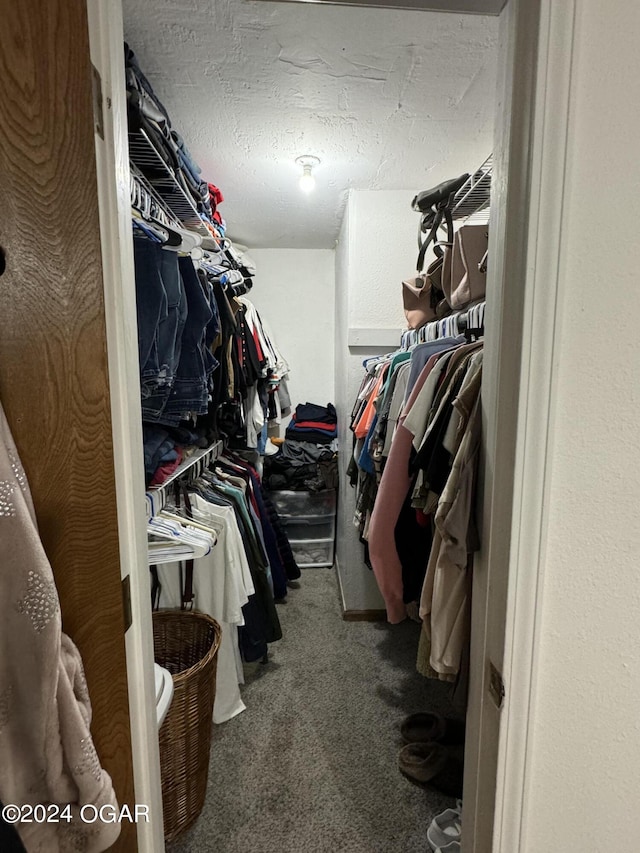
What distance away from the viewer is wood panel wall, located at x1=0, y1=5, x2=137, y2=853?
0.48 metres

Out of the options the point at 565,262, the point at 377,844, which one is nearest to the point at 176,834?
the point at 377,844

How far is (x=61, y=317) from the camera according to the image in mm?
513

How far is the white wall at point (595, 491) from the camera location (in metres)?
0.52

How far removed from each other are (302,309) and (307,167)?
4.80ft

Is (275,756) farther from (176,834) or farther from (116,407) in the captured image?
(116,407)

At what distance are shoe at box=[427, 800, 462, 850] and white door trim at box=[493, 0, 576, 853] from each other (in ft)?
2.42

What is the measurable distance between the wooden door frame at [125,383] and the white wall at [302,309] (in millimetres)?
2695

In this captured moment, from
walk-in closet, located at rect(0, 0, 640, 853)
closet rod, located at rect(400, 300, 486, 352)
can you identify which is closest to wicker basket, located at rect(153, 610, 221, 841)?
walk-in closet, located at rect(0, 0, 640, 853)

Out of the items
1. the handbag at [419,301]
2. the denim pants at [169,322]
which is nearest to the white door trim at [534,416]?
the denim pants at [169,322]

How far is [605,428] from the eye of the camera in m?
0.57

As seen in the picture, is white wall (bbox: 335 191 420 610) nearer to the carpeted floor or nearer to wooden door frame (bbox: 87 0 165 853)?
the carpeted floor

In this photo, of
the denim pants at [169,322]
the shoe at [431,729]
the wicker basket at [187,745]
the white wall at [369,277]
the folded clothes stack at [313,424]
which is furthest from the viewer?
the folded clothes stack at [313,424]

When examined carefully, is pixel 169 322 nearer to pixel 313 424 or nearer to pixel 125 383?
pixel 125 383

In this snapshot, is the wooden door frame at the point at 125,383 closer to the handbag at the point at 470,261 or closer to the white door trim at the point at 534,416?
the white door trim at the point at 534,416
